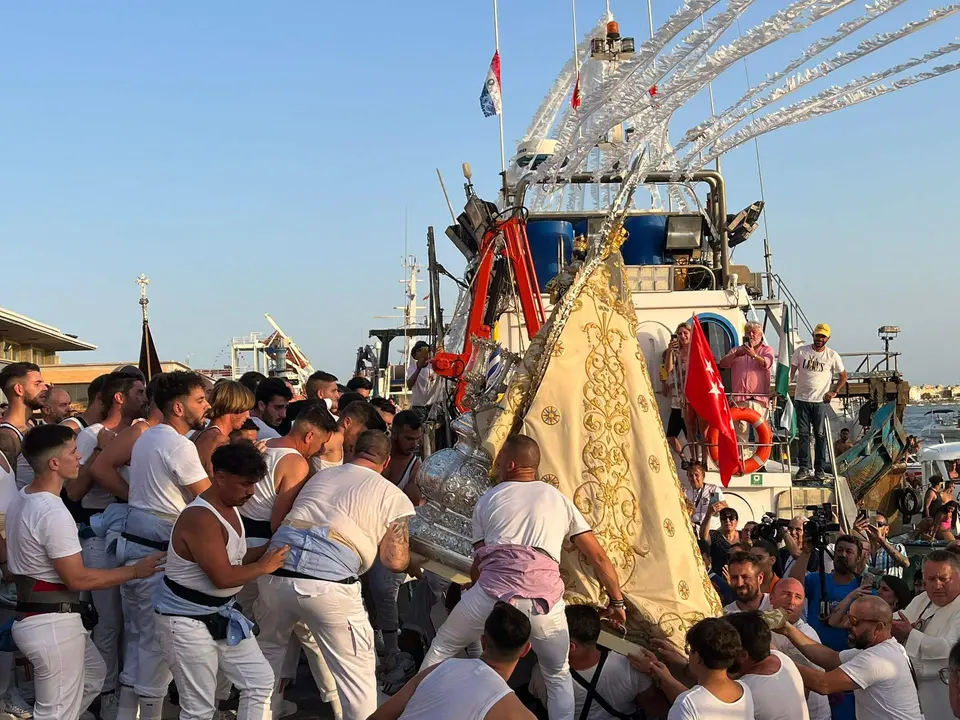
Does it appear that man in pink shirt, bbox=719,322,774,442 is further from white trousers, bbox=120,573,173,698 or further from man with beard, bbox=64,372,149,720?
white trousers, bbox=120,573,173,698

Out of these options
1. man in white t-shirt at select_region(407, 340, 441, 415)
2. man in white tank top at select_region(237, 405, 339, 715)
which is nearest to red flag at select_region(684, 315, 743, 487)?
man in white t-shirt at select_region(407, 340, 441, 415)

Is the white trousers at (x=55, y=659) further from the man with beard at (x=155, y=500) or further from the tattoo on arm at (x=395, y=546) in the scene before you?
the tattoo on arm at (x=395, y=546)

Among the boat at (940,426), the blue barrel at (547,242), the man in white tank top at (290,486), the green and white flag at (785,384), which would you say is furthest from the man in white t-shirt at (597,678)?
the boat at (940,426)

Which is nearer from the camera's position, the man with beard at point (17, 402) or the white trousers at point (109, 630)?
the white trousers at point (109, 630)

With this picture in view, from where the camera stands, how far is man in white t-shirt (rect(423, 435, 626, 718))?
4957mm

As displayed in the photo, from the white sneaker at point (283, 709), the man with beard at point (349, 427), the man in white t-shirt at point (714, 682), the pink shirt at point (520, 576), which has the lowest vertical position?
the white sneaker at point (283, 709)

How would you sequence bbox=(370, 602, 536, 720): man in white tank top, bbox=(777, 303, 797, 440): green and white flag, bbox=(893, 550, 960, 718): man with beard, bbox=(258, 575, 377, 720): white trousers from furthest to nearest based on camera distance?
bbox=(777, 303, 797, 440): green and white flag → bbox=(893, 550, 960, 718): man with beard → bbox=(258, 575, 377, 720): white trousers → bbox=(370, 602, 536, 720): man in white tank top

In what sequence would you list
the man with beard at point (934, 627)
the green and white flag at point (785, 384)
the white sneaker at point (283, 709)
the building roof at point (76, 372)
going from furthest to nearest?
the building roof at point (76, 372)
the green and white flag at point (785, 384)
the white sneaker at point (283, 709)
the man with beard at point (934, 627)

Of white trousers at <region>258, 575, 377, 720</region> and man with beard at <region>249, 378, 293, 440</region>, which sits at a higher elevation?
man with beard at <region>249, 378, 293, 440</region>

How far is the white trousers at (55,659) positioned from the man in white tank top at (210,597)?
0.58 m

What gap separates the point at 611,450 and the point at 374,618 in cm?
229

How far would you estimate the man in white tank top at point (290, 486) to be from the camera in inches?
217

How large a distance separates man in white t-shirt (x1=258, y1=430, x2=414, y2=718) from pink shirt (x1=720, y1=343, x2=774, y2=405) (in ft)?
25.2

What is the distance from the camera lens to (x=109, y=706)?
19.1 feet
